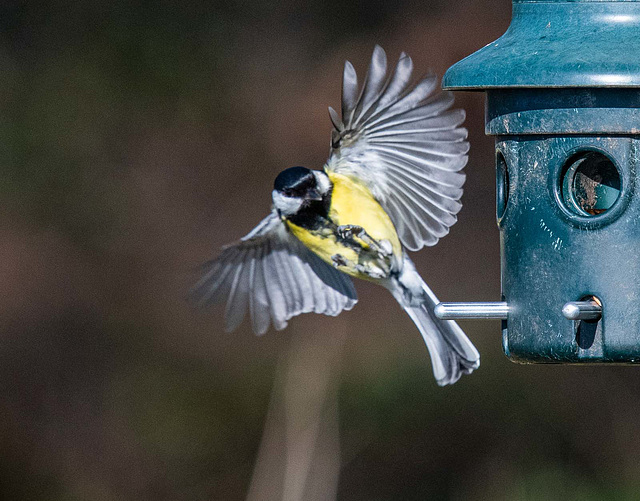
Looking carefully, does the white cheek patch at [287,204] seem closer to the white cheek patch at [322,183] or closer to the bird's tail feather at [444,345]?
the white cheek patch at [322,183]

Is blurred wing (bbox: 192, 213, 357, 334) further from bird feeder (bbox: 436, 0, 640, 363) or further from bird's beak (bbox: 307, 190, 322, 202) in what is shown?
bird feeder (bbox: 436, 0, 640, 363)

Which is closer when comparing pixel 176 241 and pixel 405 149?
pixel 405 149

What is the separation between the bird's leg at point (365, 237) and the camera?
336 centimetres

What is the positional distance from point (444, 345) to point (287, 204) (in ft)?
2.34

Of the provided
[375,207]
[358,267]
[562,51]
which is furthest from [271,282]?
[562,51]

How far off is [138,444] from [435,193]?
443 centimetres

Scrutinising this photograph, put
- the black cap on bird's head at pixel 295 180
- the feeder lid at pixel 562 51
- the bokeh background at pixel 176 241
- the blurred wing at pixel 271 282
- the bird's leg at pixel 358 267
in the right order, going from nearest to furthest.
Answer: the feeder lid at pixel 562 51 < the black cap on bird's head at pixel 295 180 < the bird's leg at pixel 358 267 < the blurred wing at pixel 271 282 < the bokeh background at pixel 176 241

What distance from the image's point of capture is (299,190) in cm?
330

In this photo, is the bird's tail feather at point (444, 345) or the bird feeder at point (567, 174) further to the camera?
the bird's tail feather at point (444, 345)

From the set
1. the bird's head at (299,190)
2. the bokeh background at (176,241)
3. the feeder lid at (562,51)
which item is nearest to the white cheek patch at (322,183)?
the bird's head at (299,190)

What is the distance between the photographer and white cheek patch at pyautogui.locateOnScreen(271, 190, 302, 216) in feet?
10.9

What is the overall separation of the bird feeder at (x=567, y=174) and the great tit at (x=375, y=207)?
1.29 ft

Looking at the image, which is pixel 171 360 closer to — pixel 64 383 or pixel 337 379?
pixel 64 383

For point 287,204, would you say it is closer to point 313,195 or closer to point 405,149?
point 313,195
